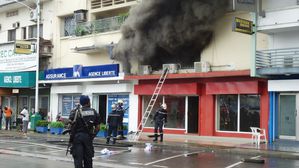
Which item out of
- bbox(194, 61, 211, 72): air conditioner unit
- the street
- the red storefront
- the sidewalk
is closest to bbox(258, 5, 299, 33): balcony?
the red storefront

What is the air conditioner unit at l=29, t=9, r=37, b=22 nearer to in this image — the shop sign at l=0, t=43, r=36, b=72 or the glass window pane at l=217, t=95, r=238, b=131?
the shop sign at l=0, t=43, r=36, b=72

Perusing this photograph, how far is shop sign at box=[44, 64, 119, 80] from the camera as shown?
27.7 metres

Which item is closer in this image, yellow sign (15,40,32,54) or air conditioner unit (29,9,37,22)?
yellow sign (15,40,32,54)

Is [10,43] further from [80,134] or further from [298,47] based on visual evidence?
[80,134]

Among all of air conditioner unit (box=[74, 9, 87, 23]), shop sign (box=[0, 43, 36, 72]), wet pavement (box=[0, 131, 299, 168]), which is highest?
air conditioner unit (box=[74, 9, 87, 23])

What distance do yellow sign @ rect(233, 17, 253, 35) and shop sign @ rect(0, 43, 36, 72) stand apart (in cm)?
1662

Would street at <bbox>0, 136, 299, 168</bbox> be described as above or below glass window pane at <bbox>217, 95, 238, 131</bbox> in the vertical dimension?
below

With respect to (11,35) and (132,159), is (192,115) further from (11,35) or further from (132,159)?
(11,35)

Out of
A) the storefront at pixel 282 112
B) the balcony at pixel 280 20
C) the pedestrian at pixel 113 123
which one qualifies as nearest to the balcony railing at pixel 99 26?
the pedestrian at pixel 113 123

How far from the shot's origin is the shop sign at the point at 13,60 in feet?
106

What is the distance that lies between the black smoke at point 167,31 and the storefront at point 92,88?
113 cm

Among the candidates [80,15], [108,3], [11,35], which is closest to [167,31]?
[108,3]

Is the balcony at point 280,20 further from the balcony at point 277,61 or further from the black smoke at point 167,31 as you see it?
the black smoke at point 167,31

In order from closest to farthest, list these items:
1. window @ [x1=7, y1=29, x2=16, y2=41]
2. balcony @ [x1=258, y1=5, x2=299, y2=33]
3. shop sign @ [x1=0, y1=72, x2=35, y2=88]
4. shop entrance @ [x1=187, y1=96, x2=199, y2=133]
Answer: balcony @ [x1=258, y1=5, x2=299, y2=33], shop entrance @ [x1=187, y1=96, x2=199, y2=133], shop sign @ [x1=0, y1=72, x2=35, y2=88], window @ [x1=7, y1=29, x2=16, y2=41]
